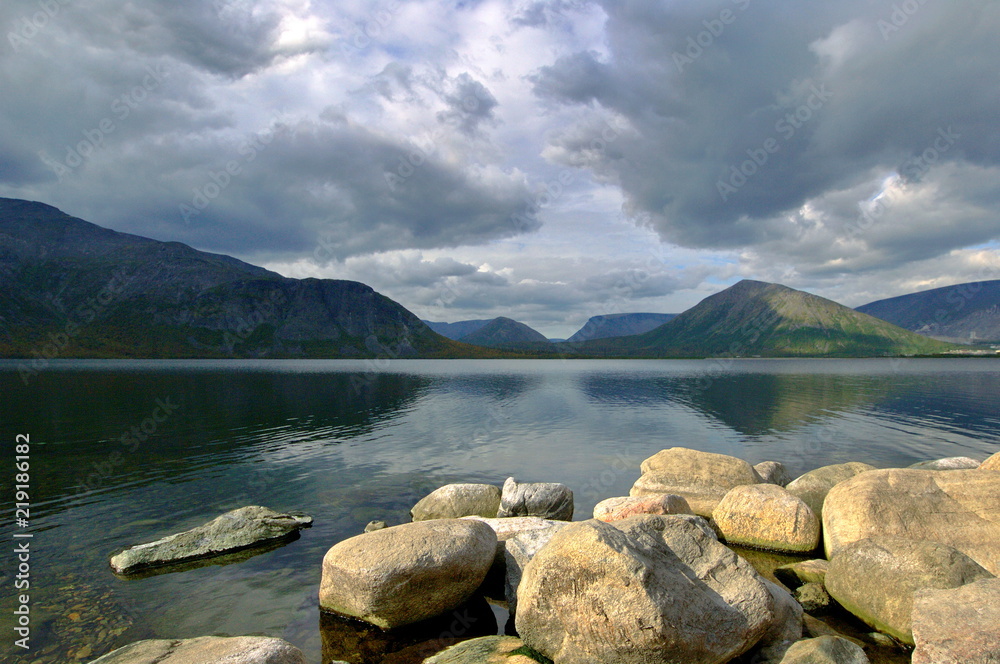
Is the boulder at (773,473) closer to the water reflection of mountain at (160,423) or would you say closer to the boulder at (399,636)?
the boulder at (399,636)

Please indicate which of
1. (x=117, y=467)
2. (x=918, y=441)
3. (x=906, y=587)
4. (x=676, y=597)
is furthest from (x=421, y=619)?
(x=918, y=441)

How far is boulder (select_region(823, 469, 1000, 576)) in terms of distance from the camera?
45.5 ft

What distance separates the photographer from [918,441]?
124 ft

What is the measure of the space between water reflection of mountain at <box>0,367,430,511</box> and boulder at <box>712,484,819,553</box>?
27643 mm

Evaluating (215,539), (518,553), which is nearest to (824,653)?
(518,553)

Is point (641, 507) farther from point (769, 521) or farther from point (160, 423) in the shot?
point (160, 423)

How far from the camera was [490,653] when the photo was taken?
9.81m

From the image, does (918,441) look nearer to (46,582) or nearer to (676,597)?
(676,597)

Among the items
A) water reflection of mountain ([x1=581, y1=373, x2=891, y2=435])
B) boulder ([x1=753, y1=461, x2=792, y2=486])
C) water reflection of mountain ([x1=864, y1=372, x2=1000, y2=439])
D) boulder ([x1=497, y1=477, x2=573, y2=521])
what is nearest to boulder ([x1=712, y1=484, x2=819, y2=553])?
boulder ([x1=497, y1=477, x2=573, y2=521])

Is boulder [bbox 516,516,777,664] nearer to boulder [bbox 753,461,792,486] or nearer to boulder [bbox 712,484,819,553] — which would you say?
boulder [bbox 712,484,819,553]

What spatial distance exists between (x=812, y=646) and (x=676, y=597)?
2.79 metres

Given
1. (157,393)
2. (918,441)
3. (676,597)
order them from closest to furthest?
1. (676,597)
2. (918,441)
3. (157,393)

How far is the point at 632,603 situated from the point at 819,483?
50.7 feet

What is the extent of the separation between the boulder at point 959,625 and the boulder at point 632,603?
2.37 m
